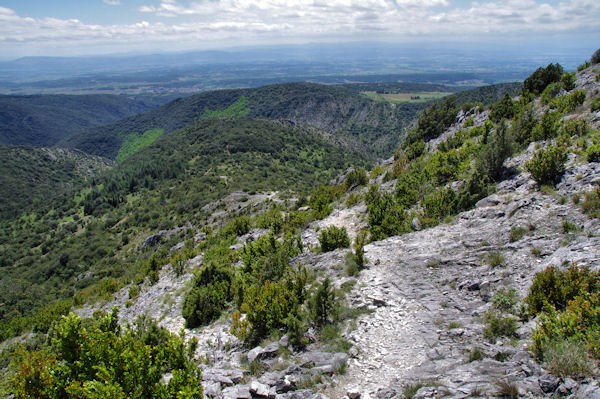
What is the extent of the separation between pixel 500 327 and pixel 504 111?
669 inches

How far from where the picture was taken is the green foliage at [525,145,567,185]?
9242 mm

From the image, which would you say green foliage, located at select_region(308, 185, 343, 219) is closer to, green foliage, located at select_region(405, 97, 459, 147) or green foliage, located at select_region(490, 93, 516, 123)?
green foliage, located at select_region(405, 97, 459, 147)


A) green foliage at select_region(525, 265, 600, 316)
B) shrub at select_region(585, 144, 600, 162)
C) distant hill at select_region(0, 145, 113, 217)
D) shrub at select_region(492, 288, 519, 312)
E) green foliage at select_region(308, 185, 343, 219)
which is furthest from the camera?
distant hill at select_region(0, 145, 113, 217)

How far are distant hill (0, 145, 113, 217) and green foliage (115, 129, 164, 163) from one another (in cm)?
2505

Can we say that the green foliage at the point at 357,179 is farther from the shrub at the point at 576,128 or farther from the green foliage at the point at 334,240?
the shrub at the point at 576,128

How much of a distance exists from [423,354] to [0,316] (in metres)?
49.2

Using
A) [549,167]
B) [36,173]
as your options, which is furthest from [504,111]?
[36,173]

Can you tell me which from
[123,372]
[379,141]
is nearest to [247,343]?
[123,372]

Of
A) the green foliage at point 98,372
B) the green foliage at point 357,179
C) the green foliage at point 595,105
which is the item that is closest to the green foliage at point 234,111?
the green foliage at point 357,179

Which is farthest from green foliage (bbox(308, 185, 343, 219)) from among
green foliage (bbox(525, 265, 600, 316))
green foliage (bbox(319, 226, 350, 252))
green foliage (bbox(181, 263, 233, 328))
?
green foliage (bbox(525, 265, 600, 316))

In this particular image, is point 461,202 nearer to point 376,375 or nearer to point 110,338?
point 376,375

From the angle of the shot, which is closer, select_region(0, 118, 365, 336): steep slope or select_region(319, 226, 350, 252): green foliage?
select_region(319, 226, 350, 252): green foliage

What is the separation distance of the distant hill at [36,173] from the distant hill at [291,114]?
40.0m

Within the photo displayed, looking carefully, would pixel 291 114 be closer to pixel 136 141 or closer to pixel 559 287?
pixel 136 141
